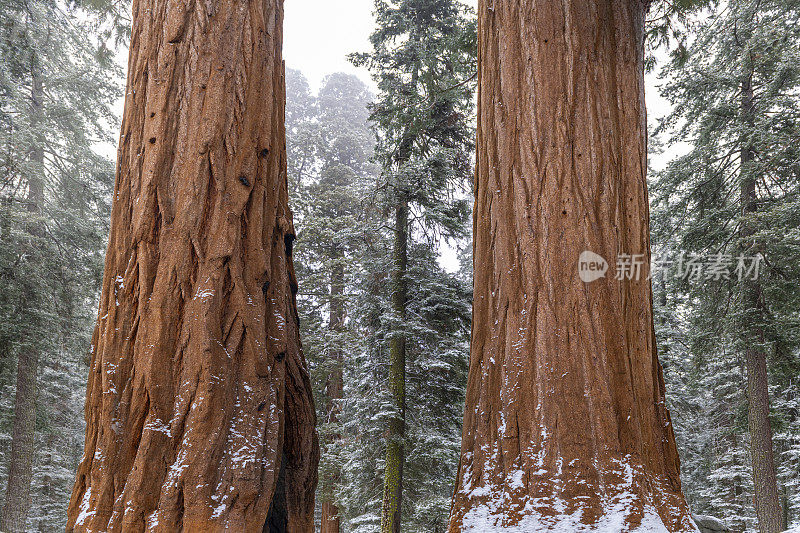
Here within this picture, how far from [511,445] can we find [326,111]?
99.6ft

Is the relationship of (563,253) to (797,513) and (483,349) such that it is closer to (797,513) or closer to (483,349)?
(483,349)

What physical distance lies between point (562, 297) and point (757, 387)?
10891mm

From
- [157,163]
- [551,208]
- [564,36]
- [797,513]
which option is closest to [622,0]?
[564,36]

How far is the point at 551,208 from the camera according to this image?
3090 millimetres

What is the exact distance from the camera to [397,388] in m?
9.95

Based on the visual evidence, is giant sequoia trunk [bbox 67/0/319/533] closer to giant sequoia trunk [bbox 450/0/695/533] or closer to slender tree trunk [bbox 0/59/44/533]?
giant sequoia trunk [bbox 450/0/695/533]

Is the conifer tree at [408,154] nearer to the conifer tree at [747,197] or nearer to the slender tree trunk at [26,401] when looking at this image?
the conifer tree at [747,197]

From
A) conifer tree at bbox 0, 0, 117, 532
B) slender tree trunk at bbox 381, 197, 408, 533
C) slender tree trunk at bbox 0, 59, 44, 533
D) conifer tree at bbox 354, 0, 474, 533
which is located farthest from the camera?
slender tree trunk at bbox 0, 59, 44, 533

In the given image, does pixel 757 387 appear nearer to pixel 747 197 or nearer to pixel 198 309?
pixel 747 197

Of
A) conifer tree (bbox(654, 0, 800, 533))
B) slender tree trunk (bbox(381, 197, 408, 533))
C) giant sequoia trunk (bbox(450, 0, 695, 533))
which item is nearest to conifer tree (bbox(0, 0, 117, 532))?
slender tree trunk (bbox(381, 197, 408, 533))

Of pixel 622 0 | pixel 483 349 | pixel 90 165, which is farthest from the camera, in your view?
pixel 90 165

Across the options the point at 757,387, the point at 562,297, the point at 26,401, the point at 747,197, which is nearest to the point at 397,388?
the point at 562,297

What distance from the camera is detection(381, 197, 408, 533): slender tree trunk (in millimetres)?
9246

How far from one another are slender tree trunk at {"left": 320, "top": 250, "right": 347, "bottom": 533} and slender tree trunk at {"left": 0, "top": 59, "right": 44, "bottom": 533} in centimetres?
675
